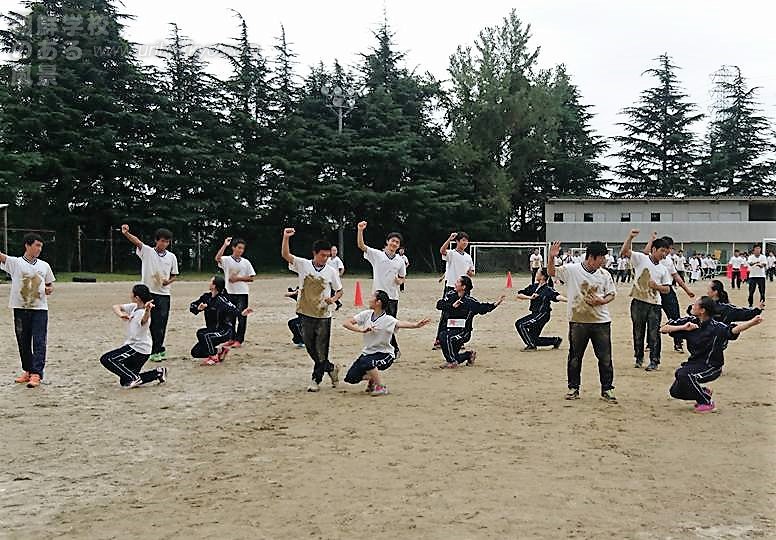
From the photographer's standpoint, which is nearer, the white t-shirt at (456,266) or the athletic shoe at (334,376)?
the athletic shoe at (334,376)

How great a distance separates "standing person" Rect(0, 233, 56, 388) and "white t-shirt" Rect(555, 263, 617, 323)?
5.89 metres

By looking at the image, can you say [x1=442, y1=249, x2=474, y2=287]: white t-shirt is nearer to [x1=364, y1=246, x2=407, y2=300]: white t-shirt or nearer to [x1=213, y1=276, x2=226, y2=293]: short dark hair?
[x1=364, y1=246, x2=407, y2=300]: white t-shirt

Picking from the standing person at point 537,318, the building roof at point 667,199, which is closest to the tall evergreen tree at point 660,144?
the building roof at point 667,199

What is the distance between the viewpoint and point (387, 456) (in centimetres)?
604

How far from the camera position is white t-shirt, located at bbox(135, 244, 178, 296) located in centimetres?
1023

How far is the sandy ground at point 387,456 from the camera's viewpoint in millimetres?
4605

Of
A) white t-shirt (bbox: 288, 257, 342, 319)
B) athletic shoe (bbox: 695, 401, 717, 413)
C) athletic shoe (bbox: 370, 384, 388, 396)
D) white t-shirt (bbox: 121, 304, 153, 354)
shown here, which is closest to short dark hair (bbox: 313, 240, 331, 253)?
white t-shirt (bbox: 288, 257, 342, 319)

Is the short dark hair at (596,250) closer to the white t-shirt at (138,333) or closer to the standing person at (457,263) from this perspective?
A: the standing person at (457,263)

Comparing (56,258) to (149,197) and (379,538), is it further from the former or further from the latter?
(379,538)

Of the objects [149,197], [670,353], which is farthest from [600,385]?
[149,197]

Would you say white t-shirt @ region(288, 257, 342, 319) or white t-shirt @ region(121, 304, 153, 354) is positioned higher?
white t-shirt @ region(288, 257, 342, 319)

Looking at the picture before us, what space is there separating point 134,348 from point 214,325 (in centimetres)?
207

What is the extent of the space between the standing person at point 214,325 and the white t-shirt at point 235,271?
48cm

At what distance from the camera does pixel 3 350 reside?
38.4ft
